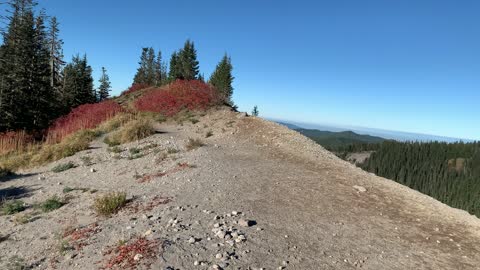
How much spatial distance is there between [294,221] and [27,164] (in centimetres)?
1483

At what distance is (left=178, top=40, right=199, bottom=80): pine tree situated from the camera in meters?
75.4

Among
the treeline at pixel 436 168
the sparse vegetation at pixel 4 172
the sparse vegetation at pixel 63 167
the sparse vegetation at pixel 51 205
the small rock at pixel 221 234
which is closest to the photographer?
the small rock at pixel 221 234

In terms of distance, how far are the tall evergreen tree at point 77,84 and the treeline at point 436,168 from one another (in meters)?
108

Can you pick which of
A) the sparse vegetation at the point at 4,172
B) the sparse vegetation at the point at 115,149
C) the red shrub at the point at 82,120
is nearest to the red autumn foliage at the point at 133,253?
the sparse vegetation at the point at 115,149

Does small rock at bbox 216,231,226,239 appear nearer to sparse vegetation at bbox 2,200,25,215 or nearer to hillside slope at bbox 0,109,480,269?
hillside slope at bbox 0,109,480,269

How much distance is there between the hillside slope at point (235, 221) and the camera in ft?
22.1

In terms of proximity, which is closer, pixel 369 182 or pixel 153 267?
pixel 153 267

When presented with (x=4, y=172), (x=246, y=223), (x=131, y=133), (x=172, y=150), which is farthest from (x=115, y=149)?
(x=246, y=223)

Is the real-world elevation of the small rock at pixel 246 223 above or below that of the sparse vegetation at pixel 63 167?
above

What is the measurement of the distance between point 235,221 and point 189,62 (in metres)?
71.0

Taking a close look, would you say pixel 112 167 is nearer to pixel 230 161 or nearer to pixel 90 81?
pixel 230 161

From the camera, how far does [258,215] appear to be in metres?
8.67

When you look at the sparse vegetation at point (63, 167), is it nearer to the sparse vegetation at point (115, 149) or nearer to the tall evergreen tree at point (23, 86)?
the sparse vegetation at point (115, 149)

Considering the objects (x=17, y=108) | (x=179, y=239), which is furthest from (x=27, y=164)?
(x=17, y=108)
